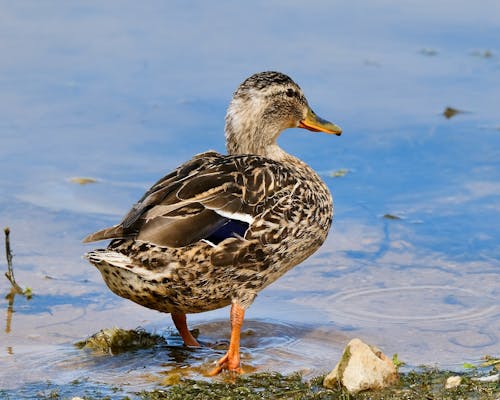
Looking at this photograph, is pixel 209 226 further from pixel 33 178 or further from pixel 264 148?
pixel 33 178

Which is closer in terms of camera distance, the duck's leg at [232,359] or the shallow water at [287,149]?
the duck's leg at [232,359]

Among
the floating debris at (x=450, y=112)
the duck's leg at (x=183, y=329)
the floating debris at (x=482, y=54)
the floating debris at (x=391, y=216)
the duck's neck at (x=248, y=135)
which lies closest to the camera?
the duck's leg at (x=183, y=329)

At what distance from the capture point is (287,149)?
10305mm

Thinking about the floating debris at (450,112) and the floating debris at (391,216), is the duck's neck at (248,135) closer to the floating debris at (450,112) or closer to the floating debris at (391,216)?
the floating debris at (391,216)

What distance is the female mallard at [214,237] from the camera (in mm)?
6391

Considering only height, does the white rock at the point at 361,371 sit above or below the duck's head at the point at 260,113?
below

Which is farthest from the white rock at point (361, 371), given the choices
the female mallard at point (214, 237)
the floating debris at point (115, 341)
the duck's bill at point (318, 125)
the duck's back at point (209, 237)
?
the duck's bill at point (318, 125)

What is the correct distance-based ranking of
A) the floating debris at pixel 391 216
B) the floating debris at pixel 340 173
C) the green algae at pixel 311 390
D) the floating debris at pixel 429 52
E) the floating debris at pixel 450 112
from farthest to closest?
the floating debris at pixel 429 52 → the floating debris at pixel 450 112 → the floating debris at pixel 340 173 → the floating debris at pixel 391 216 → the green algae at pixel 311 390

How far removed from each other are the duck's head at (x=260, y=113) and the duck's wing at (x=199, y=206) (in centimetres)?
89

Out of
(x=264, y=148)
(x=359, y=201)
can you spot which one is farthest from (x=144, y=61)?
(x=264, y=148)

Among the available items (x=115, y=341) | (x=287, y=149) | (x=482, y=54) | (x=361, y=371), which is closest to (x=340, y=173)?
(x=287, y=149)

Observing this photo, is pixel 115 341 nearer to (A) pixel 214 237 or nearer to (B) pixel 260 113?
(A) pixel 214 237

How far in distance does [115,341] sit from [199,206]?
982 mm

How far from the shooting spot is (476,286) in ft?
26.1
